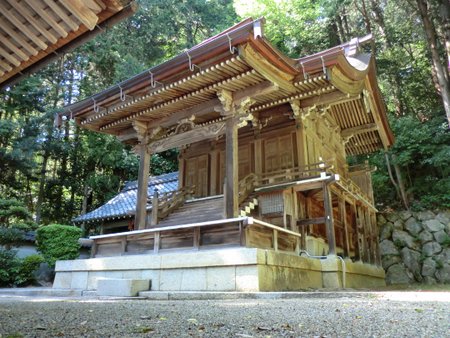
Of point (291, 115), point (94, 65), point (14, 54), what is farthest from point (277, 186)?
point (94, 65)

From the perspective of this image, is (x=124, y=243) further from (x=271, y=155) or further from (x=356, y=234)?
(x=356, y=234)

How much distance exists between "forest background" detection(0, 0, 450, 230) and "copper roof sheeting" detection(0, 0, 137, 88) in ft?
48.6

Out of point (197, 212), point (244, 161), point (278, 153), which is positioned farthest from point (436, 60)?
point (197, 212)

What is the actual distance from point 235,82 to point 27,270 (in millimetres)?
10375

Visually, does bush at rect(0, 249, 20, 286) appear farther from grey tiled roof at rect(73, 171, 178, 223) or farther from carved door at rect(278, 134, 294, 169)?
carved door at rect(278, 134, 294, 169)

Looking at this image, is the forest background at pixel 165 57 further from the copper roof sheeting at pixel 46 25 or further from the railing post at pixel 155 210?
the copper roof sheeting at pixel 46 25

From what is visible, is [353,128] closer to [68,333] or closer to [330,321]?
[330,321]

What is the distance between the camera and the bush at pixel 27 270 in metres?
12.8

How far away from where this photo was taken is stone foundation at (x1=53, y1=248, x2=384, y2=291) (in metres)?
6.57

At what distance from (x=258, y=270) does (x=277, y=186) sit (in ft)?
10.5

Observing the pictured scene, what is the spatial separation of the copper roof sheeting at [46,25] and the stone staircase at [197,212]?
5912 mm

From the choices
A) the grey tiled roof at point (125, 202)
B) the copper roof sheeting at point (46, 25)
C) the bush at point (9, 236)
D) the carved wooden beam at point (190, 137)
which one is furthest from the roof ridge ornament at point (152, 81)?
the bush at point (9, 236)

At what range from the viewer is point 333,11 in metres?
19.3

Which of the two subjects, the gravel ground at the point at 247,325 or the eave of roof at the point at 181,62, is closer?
A: the gravel ground at the point at 247,325
